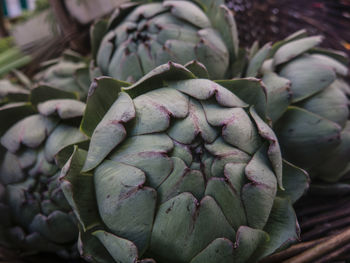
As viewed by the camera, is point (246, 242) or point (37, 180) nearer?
point (246, 242)

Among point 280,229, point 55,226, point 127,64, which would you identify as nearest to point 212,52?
point 127,64

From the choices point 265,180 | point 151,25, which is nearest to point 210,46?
point 151,25

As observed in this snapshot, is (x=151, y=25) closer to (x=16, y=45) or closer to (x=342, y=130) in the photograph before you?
(x=342, y=130)

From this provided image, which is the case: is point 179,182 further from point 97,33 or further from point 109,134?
point 97,33

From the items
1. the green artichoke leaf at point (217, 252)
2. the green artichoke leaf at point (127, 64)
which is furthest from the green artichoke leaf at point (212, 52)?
the green artichoke leaf at point (217, 252)

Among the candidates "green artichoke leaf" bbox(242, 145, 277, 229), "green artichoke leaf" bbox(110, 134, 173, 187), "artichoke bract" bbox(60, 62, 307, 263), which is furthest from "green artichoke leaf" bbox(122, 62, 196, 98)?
"green artichoke leaf" bbox(242, 145, 277, 229)
